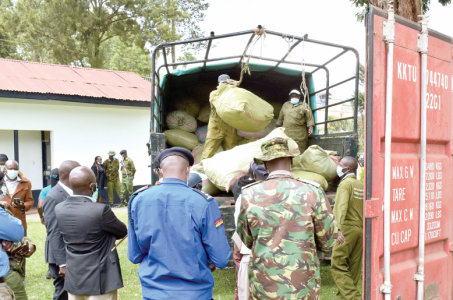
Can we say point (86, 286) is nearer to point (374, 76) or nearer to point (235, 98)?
point (374, 76)

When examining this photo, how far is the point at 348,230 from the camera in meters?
3.70

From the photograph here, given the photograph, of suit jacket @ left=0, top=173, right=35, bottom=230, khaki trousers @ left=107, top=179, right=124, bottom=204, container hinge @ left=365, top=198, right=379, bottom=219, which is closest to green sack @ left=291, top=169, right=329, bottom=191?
container hinge @ left=365, top=198, right=379, bottom=219

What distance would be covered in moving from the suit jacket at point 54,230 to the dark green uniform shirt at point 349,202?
227 cm

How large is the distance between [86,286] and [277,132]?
7.25 ft

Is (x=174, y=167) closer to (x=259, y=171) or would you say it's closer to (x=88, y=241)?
(x=88, y=241)

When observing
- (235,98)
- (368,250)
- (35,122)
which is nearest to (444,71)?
(368,250)

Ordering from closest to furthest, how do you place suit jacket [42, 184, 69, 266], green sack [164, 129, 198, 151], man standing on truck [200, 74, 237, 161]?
suit jacket [42, 184, 69, 266] < man standing on truck [200, 74, 237, 161] < green sack [164, 129, 198, 151]

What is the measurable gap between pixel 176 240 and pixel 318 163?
233 centimetres

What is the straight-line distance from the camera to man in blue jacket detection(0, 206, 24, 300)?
243 cm

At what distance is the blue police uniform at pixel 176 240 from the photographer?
203 cm

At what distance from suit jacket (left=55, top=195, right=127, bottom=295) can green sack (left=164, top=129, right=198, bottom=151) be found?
279cm

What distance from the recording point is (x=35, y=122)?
398 inches

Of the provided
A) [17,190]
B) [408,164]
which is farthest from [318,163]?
[17,190]

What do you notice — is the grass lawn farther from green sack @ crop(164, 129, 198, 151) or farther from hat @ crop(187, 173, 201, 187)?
green sack @ crop(164, 129, 198, 151)
